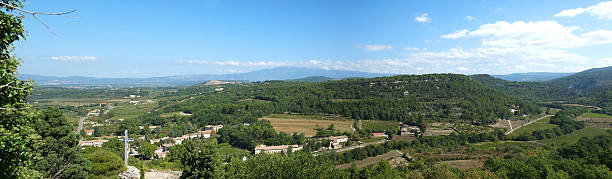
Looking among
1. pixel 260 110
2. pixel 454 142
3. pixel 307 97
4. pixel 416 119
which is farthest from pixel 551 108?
pixel 260 110

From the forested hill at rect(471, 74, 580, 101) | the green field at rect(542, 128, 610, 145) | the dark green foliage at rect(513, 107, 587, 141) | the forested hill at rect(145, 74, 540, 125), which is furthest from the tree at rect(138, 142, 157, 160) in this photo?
the forested hill at rect(471, 74, 580, 101)

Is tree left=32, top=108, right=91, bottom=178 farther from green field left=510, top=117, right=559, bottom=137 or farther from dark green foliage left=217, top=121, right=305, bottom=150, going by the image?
green field left=510, top=117, right=559, bottom=137

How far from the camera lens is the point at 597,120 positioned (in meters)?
52.0

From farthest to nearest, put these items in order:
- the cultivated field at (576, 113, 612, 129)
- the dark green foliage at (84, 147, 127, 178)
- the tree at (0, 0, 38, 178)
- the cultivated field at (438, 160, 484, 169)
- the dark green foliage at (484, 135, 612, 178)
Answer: the cultivated field at (576, 113, 612, 129)
the cultivated field at (438, 160, 484, 169)
the dark green foliage at (484, 135, 612, 178)
the dark green foliage at (84, 147, 127, 178)
the tree at (0, 0, 38, 178)

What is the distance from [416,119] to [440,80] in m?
32.7

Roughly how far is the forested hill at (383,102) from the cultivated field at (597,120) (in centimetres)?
917

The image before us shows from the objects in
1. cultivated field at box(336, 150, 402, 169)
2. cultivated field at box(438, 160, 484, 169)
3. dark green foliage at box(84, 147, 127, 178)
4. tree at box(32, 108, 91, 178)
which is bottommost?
cultivated field at box(336, 150, 402, 169)

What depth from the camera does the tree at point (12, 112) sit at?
434 cm

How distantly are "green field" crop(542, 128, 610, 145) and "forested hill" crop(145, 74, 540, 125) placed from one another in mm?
11655

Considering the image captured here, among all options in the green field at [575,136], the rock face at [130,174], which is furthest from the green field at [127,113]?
the green field at [575,136]

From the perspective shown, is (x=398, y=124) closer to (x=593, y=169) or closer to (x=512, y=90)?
(x=593, y=169)

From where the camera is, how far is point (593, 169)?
20078 mm

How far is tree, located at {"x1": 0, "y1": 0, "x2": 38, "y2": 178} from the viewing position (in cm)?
434

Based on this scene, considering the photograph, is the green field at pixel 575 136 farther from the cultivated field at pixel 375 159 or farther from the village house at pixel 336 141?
the village house at pixel 336 141
